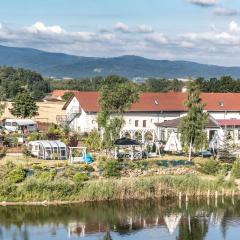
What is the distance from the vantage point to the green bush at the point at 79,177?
4038 centimetres

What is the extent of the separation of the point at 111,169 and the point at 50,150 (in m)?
8.32

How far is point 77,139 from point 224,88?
115ft

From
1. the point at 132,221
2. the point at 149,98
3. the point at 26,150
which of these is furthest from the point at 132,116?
the point at 132,221

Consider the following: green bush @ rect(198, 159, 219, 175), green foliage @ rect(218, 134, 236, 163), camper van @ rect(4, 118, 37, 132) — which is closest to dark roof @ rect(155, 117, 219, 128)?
green foliage @ rect(218, 134, 236, 163)

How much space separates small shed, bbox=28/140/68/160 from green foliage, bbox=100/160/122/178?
677cm

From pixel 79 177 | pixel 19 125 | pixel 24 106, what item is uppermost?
pixel 24 106

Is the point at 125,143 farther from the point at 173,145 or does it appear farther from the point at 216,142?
the point at 216,142

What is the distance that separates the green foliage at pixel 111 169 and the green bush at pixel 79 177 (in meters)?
1.75

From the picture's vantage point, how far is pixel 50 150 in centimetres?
4931

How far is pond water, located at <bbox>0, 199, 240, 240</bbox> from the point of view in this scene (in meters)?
32.6

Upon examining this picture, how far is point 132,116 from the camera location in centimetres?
6462

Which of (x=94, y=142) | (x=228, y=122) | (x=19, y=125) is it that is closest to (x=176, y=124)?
(x=228, y=122)

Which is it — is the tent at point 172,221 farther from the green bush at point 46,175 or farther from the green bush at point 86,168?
the green bush at point 86,168

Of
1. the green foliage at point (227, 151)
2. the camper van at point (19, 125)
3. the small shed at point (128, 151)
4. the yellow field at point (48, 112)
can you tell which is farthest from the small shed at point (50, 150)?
the yellow field at point (48, 112)
